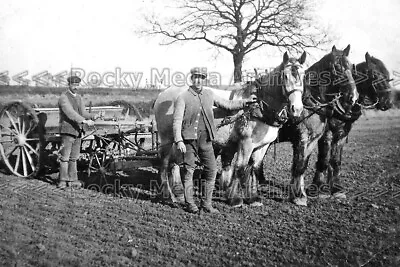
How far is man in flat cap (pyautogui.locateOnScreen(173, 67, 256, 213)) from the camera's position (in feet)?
18.3

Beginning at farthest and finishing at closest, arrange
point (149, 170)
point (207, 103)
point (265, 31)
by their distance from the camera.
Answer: point (265, 31) → point (149, 170) → point (207, 103)

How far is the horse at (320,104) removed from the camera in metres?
6.57

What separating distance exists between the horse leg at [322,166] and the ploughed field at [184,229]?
16.6 inches

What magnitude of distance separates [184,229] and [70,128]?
10.4 feet

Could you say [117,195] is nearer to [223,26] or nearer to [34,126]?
[34,126]

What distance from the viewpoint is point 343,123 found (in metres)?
7.15

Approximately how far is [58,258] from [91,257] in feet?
1.01

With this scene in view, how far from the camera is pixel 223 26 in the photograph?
18703 mm

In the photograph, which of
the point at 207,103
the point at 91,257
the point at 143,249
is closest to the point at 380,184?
the point at 207,103

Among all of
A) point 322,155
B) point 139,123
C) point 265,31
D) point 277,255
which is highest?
point 265,31

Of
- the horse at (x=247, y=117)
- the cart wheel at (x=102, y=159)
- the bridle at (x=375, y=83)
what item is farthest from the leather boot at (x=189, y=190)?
the bridle at (x=375, y=83)

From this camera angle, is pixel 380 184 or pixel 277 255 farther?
pixel 380 184

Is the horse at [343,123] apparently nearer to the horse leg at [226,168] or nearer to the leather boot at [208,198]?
the horse leg at [226,168]

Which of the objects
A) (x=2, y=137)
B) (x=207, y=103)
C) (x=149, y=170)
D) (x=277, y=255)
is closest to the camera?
(x=277, y=255)
